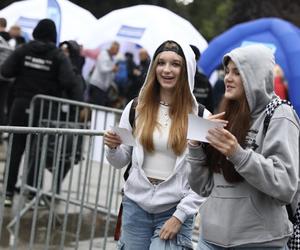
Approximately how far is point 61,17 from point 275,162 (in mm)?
5945

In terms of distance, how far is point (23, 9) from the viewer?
1021 cm

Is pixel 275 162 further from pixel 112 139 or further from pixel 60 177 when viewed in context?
pixel 60 177

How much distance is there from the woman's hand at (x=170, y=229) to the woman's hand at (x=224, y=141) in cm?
86

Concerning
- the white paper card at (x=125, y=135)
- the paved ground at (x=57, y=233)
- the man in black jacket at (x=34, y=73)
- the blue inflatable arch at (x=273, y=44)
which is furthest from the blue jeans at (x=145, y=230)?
the blue inflatable arch at (x=273, y=44)

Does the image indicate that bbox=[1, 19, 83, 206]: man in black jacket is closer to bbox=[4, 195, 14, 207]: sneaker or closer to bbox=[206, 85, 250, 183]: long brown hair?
bbox=[4, 195, 14, 207]: sneaker

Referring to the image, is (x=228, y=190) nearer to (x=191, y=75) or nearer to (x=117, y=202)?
(x=191, y=75)

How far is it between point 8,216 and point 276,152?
186 inches

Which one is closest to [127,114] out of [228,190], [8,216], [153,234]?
[153,234]

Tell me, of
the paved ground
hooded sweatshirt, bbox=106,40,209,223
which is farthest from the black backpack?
the paved ground

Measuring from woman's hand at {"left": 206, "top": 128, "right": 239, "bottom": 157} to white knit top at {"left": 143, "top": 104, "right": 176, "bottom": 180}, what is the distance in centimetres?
86

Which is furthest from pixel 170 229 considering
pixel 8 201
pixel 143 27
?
pixel 143 27

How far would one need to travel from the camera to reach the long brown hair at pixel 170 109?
4070 millimetres

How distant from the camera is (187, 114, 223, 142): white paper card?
3277 mm

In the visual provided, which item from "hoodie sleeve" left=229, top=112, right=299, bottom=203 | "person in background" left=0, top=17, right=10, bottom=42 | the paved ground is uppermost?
"person in background" left=0, top=17, right=10, bottom=42
